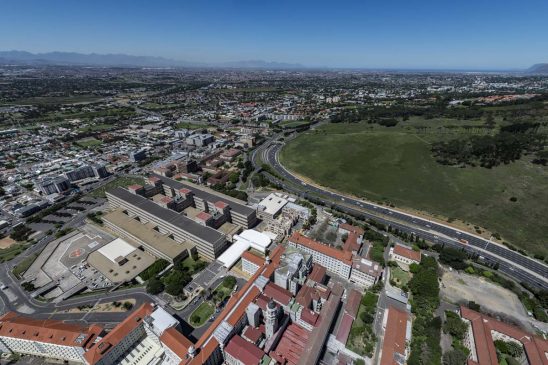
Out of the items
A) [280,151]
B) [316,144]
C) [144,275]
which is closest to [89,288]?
[144,275]

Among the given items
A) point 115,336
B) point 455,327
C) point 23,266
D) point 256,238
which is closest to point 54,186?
point 23,266

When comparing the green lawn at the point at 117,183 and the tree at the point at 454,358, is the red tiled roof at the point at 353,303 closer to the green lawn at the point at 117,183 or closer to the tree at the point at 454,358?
the tree at the point at 454,358

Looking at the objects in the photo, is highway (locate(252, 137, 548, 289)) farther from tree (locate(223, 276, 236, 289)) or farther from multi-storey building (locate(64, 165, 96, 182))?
multi-storey building (locate(64, 165, 96, 182))

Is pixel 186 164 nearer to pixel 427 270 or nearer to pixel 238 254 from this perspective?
pixel 238 254

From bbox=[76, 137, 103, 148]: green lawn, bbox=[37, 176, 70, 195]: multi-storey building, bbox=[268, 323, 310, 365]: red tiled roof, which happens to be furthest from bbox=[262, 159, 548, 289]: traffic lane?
bbox=[76, 137, 103, 148]: green lawn

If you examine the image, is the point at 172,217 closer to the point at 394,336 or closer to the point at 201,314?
the point at 201,314
